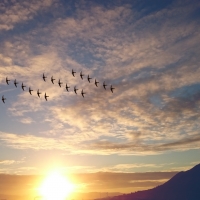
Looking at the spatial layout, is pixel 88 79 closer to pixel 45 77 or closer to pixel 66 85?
pixel 66 85

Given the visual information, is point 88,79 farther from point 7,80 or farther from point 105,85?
point 7,80

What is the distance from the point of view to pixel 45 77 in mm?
170000

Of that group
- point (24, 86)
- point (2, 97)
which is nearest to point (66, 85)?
point (24, 86)

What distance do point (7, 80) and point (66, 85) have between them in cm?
3695

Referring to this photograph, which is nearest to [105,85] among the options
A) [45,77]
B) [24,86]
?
[45,77]

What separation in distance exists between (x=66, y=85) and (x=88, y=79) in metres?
16.0

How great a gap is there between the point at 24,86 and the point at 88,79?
40260 mm

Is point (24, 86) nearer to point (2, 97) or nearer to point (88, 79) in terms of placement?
point (2, 97)

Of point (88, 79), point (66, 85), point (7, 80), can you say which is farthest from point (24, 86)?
point (88, 79)

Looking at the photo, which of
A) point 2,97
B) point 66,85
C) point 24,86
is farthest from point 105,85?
point 2,97

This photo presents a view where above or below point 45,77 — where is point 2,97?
below

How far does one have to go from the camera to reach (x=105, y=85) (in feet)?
577

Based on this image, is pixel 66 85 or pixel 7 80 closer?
pixel 7 80

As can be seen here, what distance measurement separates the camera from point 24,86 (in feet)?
555
